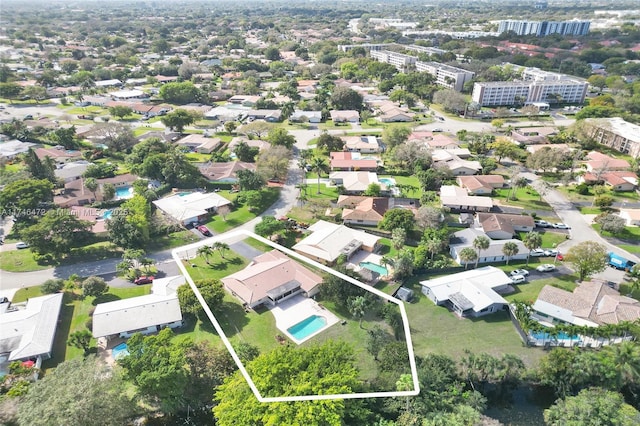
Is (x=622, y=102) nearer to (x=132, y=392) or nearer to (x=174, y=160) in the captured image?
(x=174, y=160)

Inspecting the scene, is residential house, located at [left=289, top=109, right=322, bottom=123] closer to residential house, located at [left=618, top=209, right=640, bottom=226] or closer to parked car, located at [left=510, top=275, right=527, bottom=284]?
residential house, located at [left=618, top=209, right=640, bottom=226]

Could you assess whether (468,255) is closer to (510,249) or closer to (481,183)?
(510,249)

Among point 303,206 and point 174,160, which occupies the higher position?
point 174,160

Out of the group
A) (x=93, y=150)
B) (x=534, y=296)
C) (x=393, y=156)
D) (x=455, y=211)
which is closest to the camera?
(x=534, y=296)

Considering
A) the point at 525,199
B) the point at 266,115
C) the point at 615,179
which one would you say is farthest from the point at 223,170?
the point at 615,179

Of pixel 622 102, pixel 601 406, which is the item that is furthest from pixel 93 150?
pixel 622 102

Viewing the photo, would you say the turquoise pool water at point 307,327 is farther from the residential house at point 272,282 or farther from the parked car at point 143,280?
the parked car at point 143,280

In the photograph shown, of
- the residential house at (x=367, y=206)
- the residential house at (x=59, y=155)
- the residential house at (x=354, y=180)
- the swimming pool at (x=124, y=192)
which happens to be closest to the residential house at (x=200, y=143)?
the swimming pool at (x=124, y=192)
